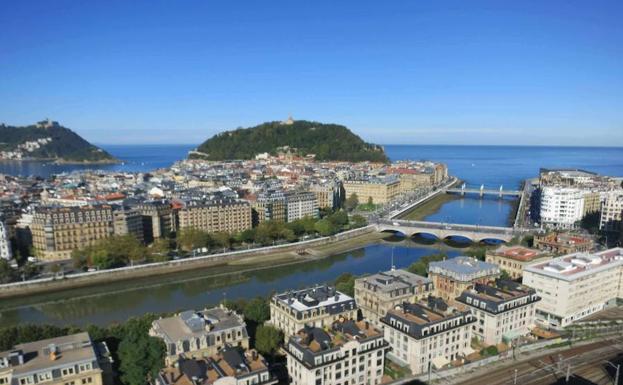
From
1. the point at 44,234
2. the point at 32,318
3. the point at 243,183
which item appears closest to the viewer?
the point at 32,318

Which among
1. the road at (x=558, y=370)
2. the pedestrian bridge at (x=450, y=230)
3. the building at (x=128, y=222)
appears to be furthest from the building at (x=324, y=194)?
the road at (x=558, y=370)

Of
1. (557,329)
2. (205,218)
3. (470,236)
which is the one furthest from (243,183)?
(557,329)

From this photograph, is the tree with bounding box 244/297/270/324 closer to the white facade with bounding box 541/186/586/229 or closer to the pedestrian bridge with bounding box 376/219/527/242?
the pedestrian bridge with bounding box 376/219/527/242

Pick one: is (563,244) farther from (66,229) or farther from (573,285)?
(66,229)

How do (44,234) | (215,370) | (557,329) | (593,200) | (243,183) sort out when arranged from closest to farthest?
(215,370) < (557,329) < (44,234) < (593,200) < (243,183)

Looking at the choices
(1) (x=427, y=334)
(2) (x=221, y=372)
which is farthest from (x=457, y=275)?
(2) (x=221, y=372)

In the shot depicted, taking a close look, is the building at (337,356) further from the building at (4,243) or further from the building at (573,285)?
the building at (4,243)

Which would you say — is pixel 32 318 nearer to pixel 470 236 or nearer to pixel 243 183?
pixel 470 236
